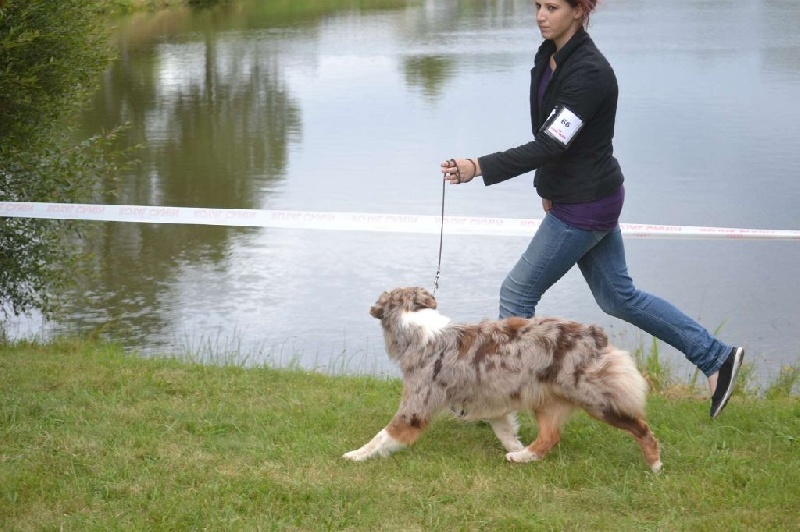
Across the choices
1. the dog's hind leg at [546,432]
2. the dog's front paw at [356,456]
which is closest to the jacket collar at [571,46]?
the dog's hind leg at [546,432]

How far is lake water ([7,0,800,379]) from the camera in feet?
33.8

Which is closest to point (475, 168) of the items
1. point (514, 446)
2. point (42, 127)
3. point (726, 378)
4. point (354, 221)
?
point (514, 446)

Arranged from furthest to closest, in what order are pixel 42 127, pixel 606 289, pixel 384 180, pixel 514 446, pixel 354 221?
pixel 384 180, pixel 42 127, pixel 354 221, pixel 606 289, pixel 514 446

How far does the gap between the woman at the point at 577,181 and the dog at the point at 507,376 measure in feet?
1.36

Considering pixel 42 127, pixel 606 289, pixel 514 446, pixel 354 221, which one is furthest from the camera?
pixel 42 127

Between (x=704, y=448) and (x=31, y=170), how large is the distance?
618 cm

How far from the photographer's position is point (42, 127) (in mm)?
8977

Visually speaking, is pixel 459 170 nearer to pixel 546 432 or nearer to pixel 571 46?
pixel 571 46

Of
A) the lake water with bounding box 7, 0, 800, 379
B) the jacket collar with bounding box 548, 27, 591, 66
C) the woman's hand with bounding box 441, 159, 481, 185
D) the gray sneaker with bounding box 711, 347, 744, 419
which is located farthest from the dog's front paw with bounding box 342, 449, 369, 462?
the lake water with bounding box 7, 0, 800, 379

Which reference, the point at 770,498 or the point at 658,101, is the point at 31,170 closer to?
the point at 770,498

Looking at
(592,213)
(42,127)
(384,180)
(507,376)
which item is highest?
(592,213)

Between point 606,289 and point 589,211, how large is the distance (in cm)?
53

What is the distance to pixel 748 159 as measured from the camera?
15.6 metres

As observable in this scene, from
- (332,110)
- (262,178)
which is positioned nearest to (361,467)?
(262,178)
